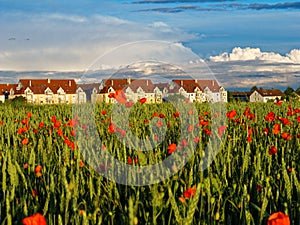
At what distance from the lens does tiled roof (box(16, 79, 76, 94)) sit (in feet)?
246

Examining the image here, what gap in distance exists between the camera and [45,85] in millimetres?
80938

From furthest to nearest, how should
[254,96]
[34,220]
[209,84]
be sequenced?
[254,96], [209,84], [34,220]

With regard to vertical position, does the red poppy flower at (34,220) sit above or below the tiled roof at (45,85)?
below

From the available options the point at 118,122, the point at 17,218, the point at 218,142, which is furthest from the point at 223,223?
the point at 118,122

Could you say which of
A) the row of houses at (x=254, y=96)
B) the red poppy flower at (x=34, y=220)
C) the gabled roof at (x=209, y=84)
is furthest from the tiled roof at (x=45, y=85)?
the red poppy flower at (x=34, y=220)

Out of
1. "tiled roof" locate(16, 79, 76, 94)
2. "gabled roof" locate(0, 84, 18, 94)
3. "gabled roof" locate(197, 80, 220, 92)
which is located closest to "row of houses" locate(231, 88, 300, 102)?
"gabled roof" locate(197, 80, 220, 92)

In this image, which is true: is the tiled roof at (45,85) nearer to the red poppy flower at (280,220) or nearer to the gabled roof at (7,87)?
the gabled roof at (7,87)

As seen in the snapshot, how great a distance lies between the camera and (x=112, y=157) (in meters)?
4.14

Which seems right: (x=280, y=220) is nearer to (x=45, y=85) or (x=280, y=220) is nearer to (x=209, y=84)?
(x=209, y=84)

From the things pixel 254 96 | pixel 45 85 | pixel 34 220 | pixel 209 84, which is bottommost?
pixel 34 220

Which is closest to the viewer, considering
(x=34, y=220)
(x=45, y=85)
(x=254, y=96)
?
(x=34, y=220)

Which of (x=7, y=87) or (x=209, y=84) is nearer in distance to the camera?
(x=209, y=84)

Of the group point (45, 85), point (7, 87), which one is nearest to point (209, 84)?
point (45, 85)

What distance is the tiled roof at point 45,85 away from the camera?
74.9m
